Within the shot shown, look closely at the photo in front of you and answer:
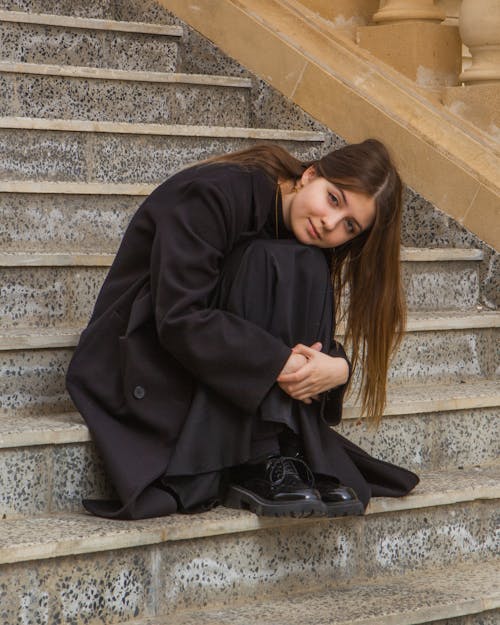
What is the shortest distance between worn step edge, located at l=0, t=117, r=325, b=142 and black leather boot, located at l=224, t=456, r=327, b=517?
1.56 meters

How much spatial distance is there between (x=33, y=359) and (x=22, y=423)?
21 centimetres

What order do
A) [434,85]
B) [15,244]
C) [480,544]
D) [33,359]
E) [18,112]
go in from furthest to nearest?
[434,85] → [18,112] → [15,244] → [480,544] → [33,359]

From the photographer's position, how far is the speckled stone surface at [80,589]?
2479 mm

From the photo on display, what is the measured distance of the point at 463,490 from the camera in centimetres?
317

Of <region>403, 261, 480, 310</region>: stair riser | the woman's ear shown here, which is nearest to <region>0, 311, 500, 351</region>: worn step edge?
<region>403, 261, 480, 310</region>: stair riser

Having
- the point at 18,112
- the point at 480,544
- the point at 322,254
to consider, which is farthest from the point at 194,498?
the point at 18,112

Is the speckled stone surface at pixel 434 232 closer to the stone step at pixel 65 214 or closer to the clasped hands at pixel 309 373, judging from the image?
the stone step at pixel 65 214

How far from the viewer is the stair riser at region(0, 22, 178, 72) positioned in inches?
175

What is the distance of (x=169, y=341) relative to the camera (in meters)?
2.72

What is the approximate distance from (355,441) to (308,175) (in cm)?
75

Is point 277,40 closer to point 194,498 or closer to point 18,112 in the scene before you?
point 18,112

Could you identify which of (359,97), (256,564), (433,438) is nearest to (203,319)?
(256,564)

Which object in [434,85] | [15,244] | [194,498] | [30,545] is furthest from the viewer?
[434,85]

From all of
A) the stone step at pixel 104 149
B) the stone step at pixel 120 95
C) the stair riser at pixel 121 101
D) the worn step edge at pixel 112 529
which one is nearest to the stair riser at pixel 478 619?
the worn step edge at pixel 112 529
